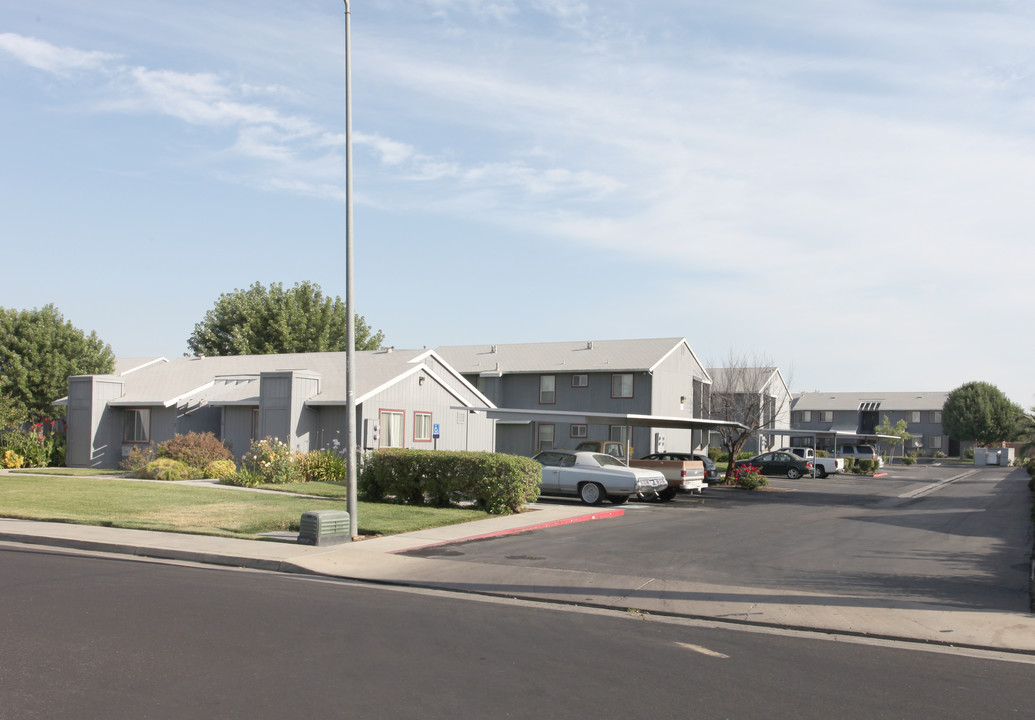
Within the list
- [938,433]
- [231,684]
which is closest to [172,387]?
[231,684]

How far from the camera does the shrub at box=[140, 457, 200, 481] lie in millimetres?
28000

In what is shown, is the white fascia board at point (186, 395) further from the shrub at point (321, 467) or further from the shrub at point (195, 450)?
the shrub at point (321, 467)

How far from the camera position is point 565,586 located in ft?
38.4

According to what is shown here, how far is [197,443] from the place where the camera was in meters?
29.9

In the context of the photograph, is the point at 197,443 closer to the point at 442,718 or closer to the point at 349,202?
the point at 349,202

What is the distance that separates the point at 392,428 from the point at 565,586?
66.1 feet

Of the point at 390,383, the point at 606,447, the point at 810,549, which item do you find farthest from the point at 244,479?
the point at 810,549

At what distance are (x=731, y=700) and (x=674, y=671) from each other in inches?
33.6

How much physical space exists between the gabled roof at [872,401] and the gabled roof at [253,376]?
63.1 meters

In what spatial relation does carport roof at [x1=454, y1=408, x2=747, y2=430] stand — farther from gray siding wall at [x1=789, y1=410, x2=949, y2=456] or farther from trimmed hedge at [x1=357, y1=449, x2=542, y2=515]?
gray siding wall at [x1=789, y1=410, x2=949, y2=456]

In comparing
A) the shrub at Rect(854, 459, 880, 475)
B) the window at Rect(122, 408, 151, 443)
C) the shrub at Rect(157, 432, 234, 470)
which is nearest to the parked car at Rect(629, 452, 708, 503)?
the shrub at Rect(157, 432, 234, 470)

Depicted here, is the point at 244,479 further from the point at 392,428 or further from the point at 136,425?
the point at 136,425

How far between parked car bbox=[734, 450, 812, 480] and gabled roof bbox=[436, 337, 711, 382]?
22.2 feet

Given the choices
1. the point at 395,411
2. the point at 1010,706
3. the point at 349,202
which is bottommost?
the point at 1010,706
